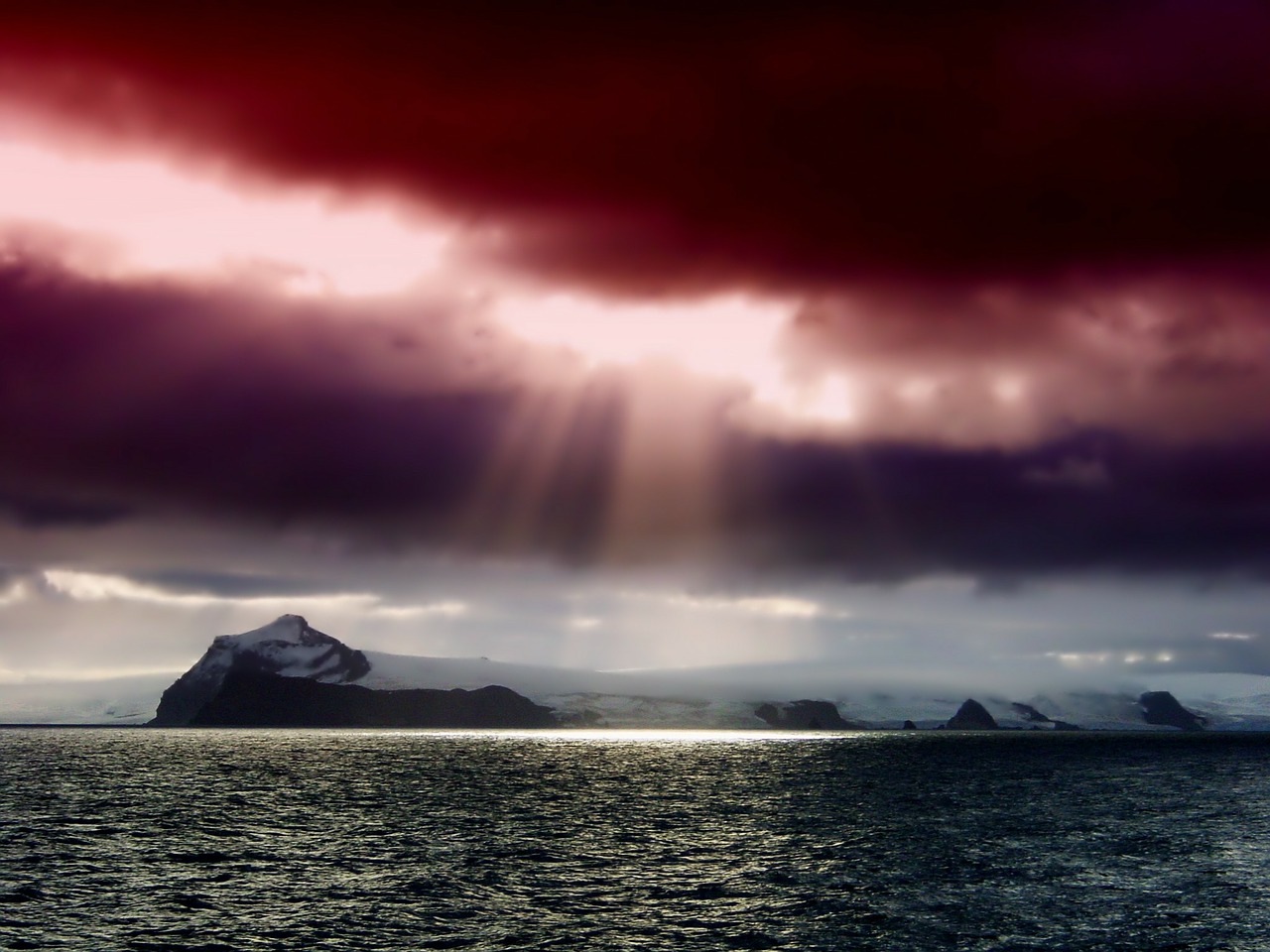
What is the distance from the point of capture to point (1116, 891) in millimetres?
57875

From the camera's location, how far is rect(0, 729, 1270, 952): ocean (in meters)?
47.2

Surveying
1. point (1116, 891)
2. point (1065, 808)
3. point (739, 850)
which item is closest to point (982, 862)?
point (1116, 891)

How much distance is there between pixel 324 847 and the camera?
238ft

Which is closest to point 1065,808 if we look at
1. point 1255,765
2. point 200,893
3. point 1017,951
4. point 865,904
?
point 865,904

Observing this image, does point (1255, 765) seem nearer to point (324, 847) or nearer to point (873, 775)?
point (873, 775)

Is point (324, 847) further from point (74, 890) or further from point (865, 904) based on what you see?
point (865, 904)

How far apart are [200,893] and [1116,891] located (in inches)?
1928

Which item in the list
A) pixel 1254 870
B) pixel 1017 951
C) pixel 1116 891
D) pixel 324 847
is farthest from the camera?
pixel 324 847

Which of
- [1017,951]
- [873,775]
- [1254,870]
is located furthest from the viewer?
[873,775]

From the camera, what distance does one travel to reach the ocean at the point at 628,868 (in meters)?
47.2

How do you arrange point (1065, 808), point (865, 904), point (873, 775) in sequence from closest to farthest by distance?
point (865, 904) → point (1065, 808) → point (873, 775)

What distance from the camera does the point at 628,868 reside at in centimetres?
6494

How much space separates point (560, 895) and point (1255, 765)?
183m

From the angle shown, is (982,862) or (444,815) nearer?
(982,862)
